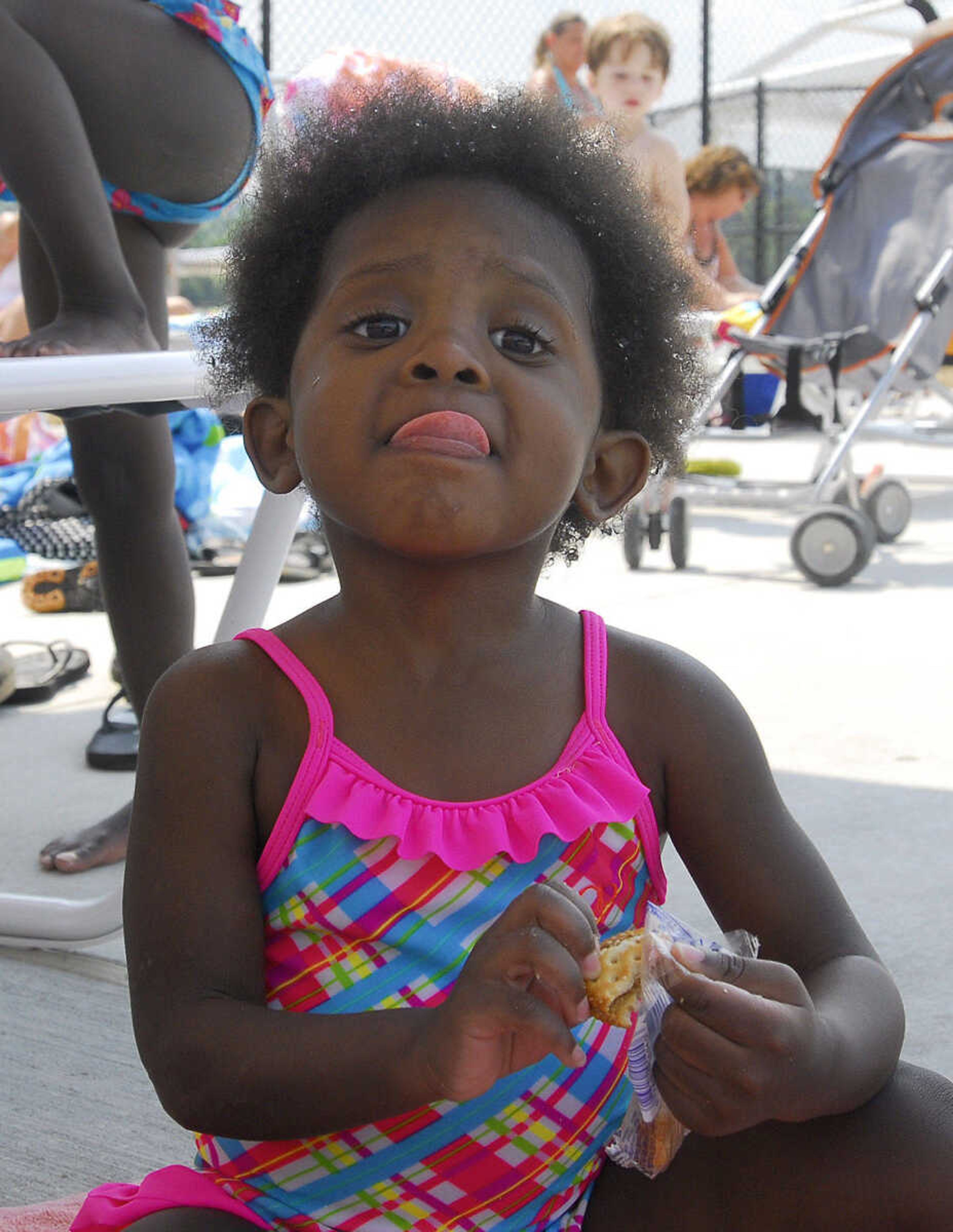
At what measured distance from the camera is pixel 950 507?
727 cm

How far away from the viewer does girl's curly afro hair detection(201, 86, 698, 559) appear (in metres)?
1.28

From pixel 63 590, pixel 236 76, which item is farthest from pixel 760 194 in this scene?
pixel 236 76

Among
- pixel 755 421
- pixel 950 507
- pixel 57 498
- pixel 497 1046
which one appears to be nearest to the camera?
pixel 497 1046

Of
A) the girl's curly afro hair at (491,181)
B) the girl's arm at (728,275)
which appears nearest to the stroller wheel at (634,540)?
the girl's arm at (728,275)

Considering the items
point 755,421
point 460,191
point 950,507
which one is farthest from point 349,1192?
point 950,507

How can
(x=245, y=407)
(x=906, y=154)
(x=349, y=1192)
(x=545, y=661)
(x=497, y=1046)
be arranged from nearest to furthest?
1. (x=497, y=1046)
2. (x=349, y=1192)
3. (x=545, y=661)
4. (x=245, y=407)
5. (x=906, y=154)

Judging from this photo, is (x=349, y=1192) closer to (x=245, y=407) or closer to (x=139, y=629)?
(x=245, y=407)

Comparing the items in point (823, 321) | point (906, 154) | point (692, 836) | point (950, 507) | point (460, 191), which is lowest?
point (950, 507)

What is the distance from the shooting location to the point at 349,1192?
3.80 feet

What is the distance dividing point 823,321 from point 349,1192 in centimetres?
527

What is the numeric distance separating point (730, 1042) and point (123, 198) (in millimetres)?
1793

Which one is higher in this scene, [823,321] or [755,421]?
[823,321]

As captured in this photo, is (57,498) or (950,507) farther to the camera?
(950,507)

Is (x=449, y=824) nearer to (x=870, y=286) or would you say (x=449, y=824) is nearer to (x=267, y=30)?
(x=870, y=286)
